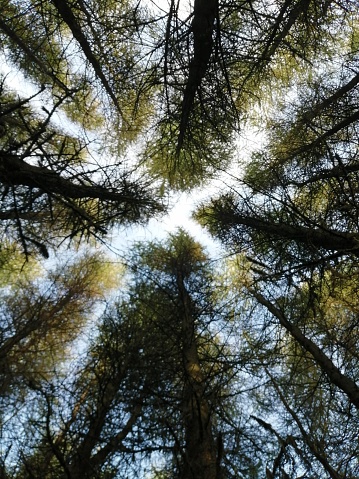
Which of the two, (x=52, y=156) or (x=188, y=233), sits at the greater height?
(x=188, y=233)

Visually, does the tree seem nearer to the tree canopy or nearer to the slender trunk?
the tree canopy

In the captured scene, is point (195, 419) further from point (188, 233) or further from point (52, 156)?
point (188, 233)

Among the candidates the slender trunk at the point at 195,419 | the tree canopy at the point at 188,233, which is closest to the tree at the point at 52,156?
the tree canopy at the point at 188,233

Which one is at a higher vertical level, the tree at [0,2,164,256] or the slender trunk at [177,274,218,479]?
the tree at [0,2,164,256]

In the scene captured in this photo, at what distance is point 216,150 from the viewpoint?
19.4ft

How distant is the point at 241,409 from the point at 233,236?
3.45 metres

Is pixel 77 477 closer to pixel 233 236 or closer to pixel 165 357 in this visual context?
pixel 165 357

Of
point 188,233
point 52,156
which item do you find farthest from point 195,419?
point 188,233

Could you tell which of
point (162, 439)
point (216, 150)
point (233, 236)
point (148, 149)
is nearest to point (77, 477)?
point (162, 439)

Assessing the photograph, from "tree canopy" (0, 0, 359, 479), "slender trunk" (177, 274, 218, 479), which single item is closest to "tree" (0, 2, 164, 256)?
"tree canopy" (0, 0, 359, 479)

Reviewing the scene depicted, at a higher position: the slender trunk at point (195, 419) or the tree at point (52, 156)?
the tree at point (52, 156)

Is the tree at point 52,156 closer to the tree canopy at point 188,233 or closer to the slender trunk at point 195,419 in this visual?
the tree canopy at point 188,233

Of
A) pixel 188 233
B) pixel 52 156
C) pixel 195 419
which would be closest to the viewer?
pixel 52 156

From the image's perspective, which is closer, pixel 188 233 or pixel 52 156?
pixel 52 156
